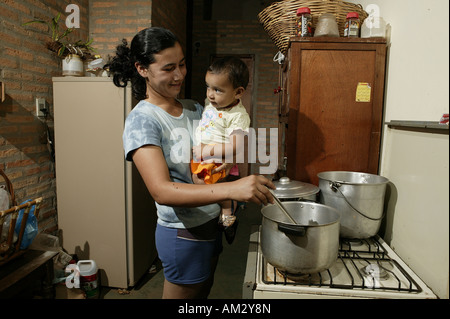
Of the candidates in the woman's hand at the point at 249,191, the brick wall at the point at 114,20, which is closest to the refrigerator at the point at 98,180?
the brick wall at the point at 114,20

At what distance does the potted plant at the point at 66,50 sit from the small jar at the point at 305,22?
1776mm

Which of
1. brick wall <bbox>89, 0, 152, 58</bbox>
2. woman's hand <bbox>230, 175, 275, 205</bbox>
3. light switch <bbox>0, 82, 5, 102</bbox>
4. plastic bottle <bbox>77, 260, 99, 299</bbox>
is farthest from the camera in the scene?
brick wall <bbox>89, 0, 152, 58</bbox>

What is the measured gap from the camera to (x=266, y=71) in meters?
5.41

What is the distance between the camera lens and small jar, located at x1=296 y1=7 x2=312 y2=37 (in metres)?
1.56

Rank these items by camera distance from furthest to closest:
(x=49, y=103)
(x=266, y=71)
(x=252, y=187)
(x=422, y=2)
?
(x=266, y=71), (x=49, y=103), (x=422, y=2), (x=252, y=187)

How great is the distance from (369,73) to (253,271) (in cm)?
114

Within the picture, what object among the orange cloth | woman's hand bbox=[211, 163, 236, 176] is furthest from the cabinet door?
→ the orange cloth

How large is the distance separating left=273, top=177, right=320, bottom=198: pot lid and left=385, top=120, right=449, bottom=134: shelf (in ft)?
1.46

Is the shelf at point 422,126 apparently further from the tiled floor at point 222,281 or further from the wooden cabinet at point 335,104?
the tiled floor at point 222,281

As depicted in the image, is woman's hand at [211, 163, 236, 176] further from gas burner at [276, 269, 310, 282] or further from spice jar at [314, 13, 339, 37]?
spice jar at [314, 13, 339, 37]

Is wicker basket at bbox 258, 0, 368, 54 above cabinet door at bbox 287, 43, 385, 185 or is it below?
above
